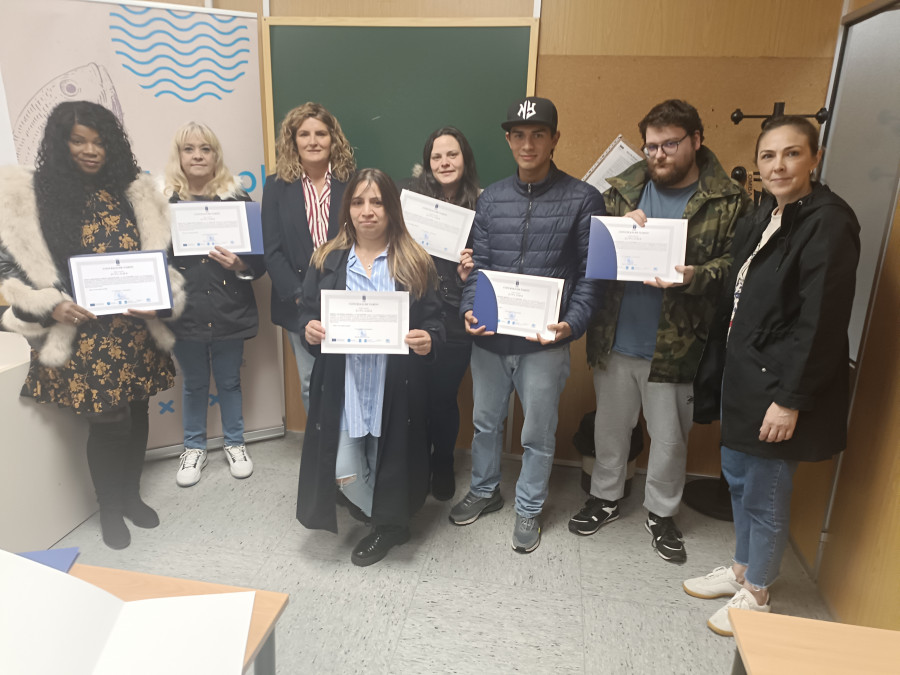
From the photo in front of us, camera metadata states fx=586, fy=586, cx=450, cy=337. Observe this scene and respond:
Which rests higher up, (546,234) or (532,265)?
(546,234)

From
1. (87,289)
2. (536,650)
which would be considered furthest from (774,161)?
(87,289)

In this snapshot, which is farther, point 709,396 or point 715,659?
point 709,396

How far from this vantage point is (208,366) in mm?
2953

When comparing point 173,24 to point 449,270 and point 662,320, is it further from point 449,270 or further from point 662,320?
point 662,320

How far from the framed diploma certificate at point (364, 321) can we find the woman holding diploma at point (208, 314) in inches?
33.4

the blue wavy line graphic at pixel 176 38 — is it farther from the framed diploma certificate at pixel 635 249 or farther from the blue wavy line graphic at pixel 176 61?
the framed diploma certificate at pixel 635 249

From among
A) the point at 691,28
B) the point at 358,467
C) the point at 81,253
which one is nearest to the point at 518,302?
the point at 358,467

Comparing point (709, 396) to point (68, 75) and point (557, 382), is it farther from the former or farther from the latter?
point (68, 75)

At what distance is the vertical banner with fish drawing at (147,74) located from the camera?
2430mm

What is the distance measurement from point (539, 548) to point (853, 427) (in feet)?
4.19

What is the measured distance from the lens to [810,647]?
3.30 feet

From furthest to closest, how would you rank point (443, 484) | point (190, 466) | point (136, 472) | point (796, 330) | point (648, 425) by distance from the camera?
1. point (190, 466)
2. point (443, 484)
3. point (136, 472)
4. point (648, 425)
5. point (796, 330)

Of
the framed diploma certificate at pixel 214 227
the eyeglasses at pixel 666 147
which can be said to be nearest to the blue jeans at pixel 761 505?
the eyeglasses at pixel 666 147

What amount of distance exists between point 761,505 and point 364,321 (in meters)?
1.47
